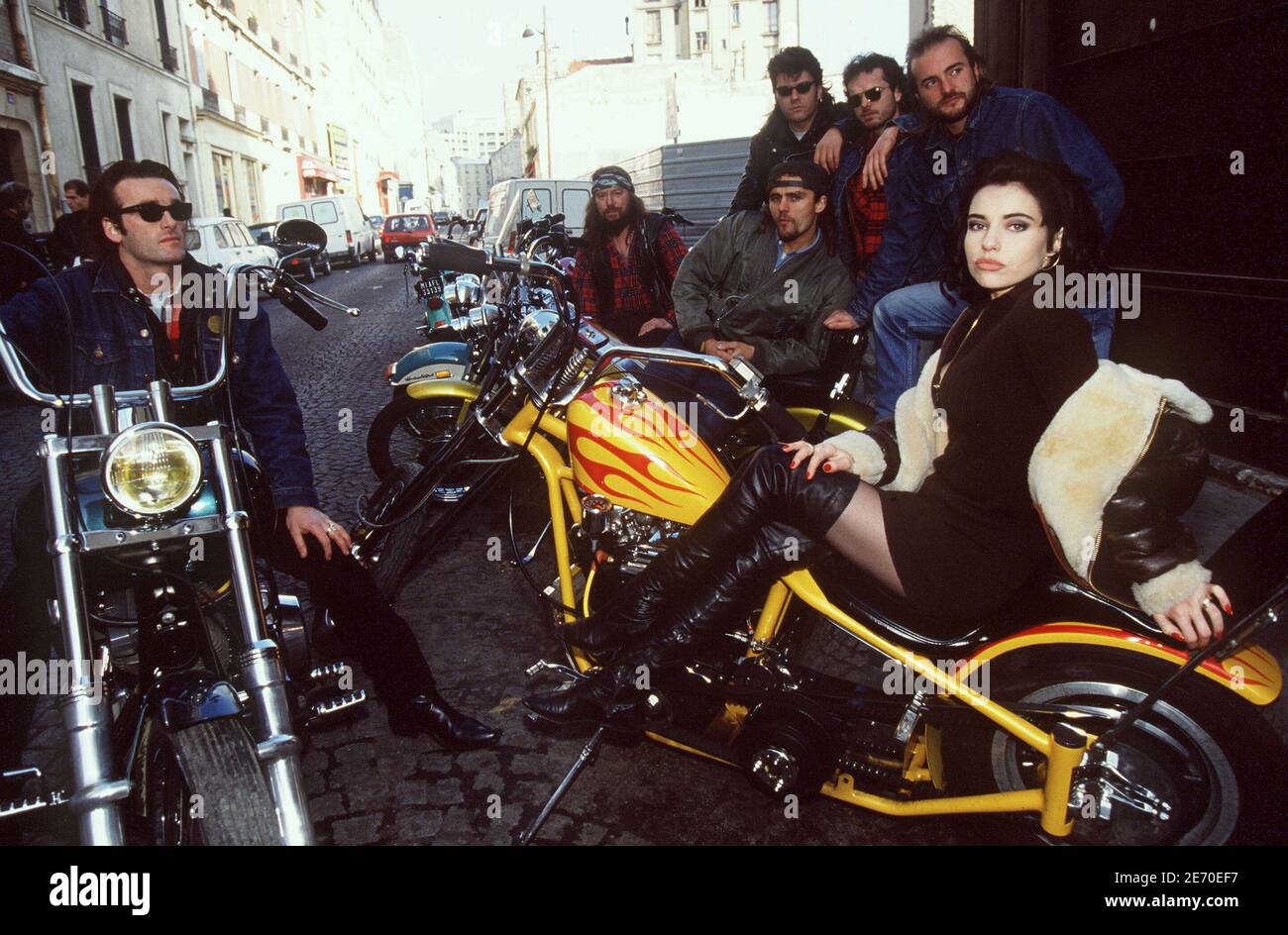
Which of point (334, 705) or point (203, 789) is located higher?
point (203, 789)

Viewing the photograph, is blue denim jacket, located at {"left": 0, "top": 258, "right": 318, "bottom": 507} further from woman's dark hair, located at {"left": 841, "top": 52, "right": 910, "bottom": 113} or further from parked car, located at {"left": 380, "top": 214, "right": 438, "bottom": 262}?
parked car, located at {"left": 380, "top": 214, "right": 438, "bottom": 262}

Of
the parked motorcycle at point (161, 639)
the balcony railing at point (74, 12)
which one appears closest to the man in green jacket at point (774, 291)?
the parked motorcycle at point (161, 639)

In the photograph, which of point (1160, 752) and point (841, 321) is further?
point (841, 321)

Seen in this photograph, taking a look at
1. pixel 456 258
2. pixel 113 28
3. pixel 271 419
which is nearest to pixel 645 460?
pixel 456 258

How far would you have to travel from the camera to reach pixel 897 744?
228 cm

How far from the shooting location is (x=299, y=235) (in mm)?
2594

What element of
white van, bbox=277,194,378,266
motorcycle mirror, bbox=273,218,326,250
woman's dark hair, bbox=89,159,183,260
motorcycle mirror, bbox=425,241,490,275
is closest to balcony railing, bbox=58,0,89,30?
white van, bbox=277,194,378,266

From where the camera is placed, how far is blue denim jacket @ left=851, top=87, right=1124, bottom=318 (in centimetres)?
341

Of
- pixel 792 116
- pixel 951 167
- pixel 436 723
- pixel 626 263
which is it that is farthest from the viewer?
pixel 626 263

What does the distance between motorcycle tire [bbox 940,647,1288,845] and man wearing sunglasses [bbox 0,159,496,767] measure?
5.29 ft

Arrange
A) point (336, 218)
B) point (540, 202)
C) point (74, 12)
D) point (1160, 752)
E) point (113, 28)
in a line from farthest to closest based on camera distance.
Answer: point (336, 218), point (113, 28), point (74, 12), point (540, 202), point (1160, 752)

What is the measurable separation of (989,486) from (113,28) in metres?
28.9

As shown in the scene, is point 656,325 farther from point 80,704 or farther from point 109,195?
point 80,704

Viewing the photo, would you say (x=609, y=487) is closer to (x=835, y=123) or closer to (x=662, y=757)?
(x=662, y=757)
